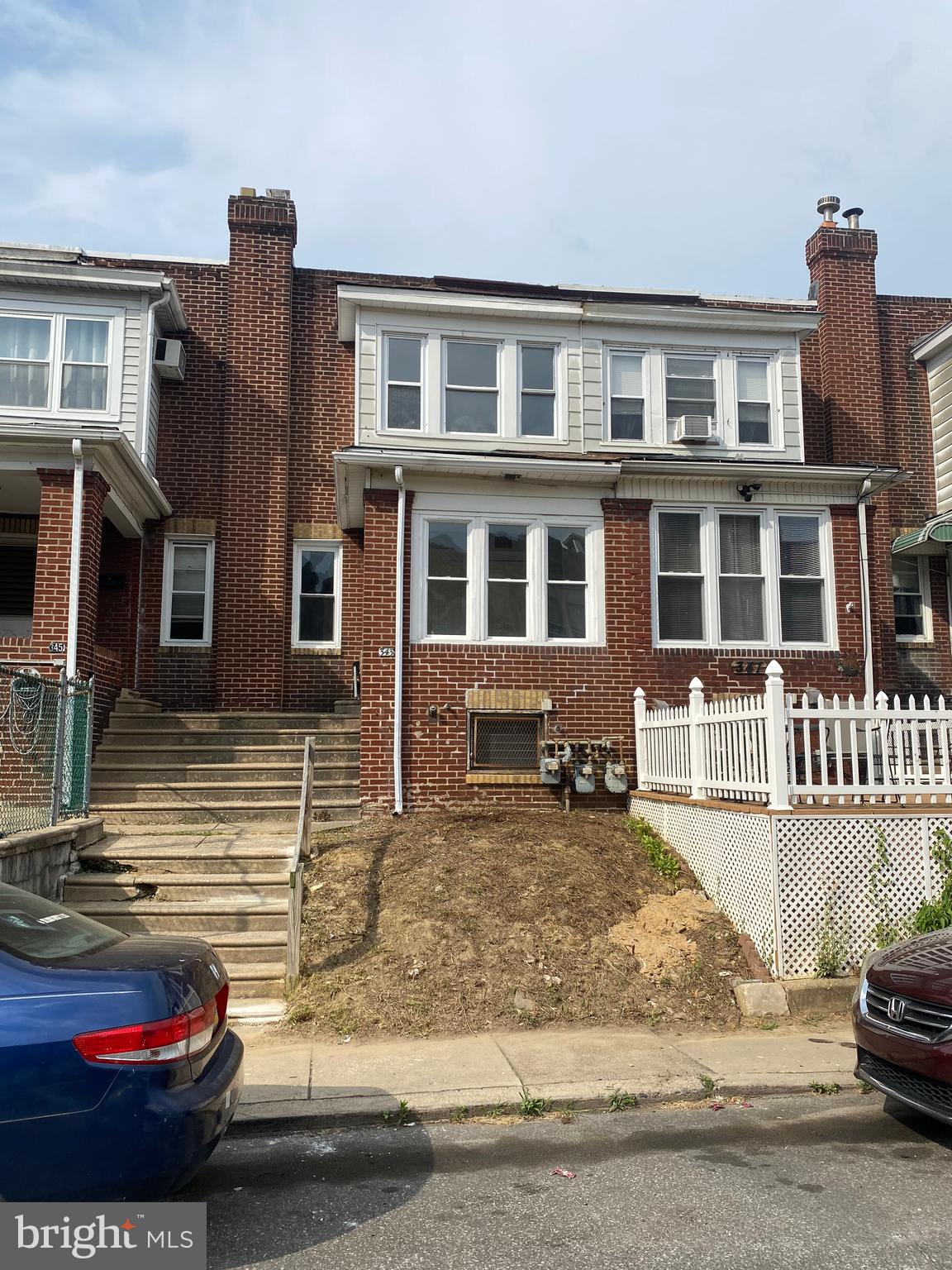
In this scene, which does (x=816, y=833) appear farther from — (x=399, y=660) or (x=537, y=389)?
(x=537, y=389)

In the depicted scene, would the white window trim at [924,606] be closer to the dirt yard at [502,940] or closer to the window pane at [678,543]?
the window pane at [678,543]

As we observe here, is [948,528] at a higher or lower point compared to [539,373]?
lower

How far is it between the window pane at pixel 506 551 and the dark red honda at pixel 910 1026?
304 inches

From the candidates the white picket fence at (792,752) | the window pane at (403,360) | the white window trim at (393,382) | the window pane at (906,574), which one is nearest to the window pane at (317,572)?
the white window trim at (393,382)

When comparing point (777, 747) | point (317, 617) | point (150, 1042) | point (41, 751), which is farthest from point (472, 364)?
point (150, 1042)

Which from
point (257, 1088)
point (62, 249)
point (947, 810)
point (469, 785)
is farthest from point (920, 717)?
point (62, 249)

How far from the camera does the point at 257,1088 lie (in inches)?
237

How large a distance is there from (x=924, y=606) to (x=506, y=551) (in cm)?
840

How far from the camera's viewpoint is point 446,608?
500 inches

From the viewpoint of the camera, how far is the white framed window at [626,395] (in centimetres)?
1417

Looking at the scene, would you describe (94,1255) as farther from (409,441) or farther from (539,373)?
(539,373)

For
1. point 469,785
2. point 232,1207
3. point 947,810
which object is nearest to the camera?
point 232,1207

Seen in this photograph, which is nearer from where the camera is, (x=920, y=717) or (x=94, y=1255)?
(x=94, y=1255)

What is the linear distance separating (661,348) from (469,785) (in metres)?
6.94
